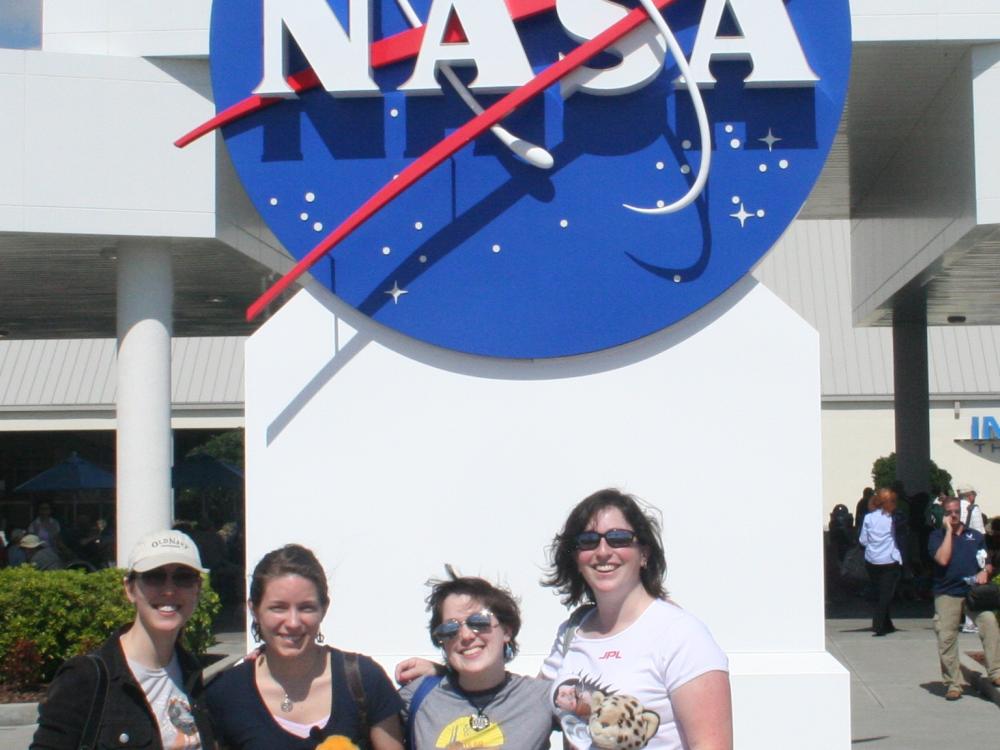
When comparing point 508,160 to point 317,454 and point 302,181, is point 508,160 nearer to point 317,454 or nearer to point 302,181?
point 302,181

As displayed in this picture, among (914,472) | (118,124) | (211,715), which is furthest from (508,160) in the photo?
(914,472)

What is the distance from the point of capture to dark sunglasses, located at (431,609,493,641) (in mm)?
3861

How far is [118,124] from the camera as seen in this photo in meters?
11.0

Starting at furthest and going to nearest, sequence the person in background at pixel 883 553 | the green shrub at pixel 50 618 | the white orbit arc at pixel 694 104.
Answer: the person in background at pixel 883 553
the green shrub at pixel 50 618
the white orbit arc at pixel 694 104

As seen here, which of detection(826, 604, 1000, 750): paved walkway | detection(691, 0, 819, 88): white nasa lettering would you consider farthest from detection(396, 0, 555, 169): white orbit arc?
detection(826, 604, 1000, 750): paved walkway

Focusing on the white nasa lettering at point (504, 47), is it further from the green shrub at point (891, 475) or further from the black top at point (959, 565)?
the green shrub at point (891, 475)

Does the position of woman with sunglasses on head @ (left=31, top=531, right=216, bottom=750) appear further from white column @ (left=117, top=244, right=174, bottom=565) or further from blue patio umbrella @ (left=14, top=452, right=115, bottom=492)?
blue patio umbrella @ (left=14, top=452, right=115, bottom=492)

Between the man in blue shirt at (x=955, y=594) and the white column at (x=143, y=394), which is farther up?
the white column at (x=143, y=394)

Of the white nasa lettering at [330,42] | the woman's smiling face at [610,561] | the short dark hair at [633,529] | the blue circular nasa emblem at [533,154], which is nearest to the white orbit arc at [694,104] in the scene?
the blue circular nasa emblem at [533,154]

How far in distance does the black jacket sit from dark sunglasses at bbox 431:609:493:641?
0.71m

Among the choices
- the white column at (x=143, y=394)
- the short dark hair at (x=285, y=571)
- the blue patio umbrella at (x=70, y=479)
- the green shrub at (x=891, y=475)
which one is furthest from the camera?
the green shrub at (x=891, y=475)

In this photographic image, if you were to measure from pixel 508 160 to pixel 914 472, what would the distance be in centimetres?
1620

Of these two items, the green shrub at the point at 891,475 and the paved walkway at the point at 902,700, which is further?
the green shrub at the point at 891,475

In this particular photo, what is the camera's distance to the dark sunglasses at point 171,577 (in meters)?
3.65
